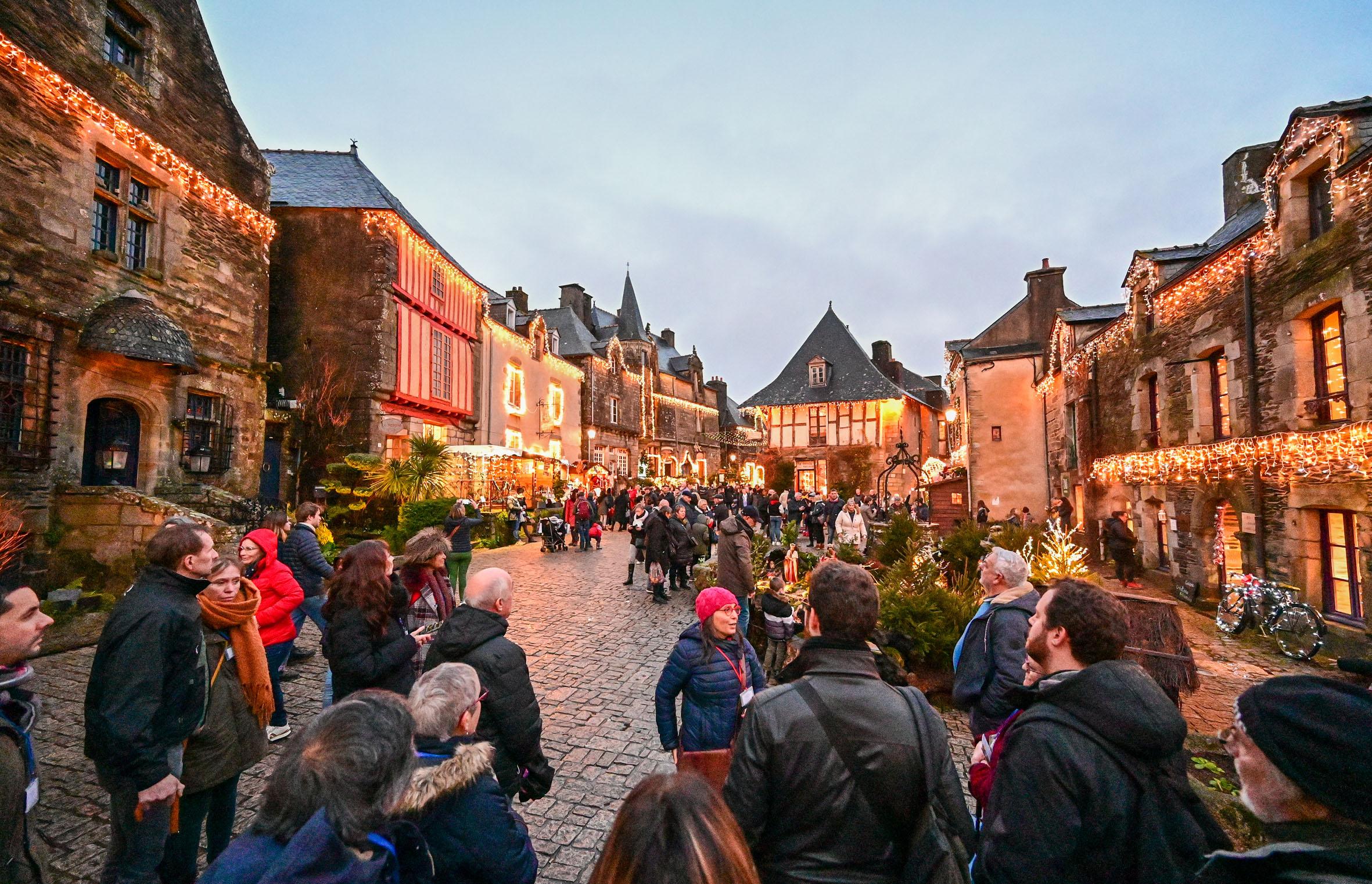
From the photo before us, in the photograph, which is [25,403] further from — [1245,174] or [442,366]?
[1245,174]

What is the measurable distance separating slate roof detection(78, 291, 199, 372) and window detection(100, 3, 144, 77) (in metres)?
3.97

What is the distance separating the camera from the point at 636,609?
8.64 metres

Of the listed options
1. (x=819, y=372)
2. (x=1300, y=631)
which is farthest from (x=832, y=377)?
(x=1300, y=631)

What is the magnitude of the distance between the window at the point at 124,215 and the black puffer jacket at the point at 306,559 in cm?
764

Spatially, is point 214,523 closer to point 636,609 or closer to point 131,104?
point 636,609

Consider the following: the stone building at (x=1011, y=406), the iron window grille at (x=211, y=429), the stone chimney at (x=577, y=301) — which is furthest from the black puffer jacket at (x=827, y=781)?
the stone chimney at (x=577, y=301)

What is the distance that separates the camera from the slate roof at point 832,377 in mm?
29266

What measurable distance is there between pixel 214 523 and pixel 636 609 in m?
6.52

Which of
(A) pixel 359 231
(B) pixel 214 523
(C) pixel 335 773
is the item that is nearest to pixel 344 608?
(C) pixel 335 773

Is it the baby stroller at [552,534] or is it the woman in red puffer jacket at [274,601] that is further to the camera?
the baby stroller at [552,534]

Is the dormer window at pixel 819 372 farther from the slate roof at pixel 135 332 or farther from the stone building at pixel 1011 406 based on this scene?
the slate roof at pixel 135 332

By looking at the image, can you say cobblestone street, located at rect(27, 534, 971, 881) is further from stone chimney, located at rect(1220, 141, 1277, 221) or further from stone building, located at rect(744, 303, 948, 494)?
stone building, located at rect(744, 303, 948, 494)

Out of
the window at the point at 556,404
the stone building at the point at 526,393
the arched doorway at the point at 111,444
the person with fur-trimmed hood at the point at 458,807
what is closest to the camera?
the person with fur-trimmed hood at the point at 458,807

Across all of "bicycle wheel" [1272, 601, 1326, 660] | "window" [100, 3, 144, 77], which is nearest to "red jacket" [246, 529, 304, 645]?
"window" [100, 3, 144, 77]
